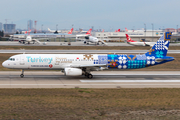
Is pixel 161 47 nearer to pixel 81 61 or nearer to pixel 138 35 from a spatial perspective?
pixel 81 61

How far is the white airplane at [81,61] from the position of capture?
3528cm

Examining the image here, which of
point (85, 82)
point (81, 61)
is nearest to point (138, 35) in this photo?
point (81, 61)

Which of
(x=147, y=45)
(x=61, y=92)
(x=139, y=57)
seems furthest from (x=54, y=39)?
(x=61, y=92)

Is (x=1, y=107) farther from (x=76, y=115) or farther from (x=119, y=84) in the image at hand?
(x=119, y=84)

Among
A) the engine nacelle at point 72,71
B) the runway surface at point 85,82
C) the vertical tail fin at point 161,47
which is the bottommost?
the runway surface at point 85,82

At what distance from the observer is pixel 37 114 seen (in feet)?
58.0

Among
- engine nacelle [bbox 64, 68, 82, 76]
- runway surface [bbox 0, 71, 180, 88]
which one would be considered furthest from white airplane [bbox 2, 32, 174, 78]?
runway surface [bbox 0, 71, 180, 88]

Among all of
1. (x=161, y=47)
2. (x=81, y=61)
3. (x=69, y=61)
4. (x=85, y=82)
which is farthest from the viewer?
(x=161, y=47)

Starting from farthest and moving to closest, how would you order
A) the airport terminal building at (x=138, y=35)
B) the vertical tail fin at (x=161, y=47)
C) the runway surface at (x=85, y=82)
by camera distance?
the airport terminal building at (x=138, y=35) → the vertical tail fin at (x=161, y=47) → the runway surface at (x=85, y=82)

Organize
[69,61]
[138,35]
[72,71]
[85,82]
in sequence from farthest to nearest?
1. [138,35]
2. [69,61]
3. [72,71]
4. [85,82]

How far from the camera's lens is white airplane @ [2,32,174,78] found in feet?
116

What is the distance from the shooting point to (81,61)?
36.8 metres

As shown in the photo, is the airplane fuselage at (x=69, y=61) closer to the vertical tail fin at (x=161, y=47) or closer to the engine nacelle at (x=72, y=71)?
the vertical tail fin at (x=161, y=47)

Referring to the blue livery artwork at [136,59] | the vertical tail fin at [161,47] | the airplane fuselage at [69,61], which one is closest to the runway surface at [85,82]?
the airplane fuselage at [69,61]
